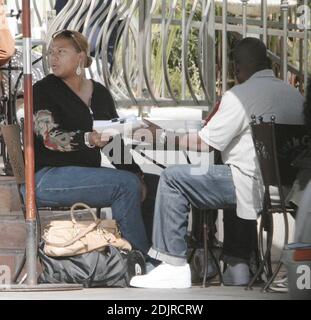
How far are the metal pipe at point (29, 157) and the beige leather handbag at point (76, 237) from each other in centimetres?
13

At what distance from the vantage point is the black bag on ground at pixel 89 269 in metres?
7.55

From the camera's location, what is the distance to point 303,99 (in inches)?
302

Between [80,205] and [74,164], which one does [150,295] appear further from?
[74,164]

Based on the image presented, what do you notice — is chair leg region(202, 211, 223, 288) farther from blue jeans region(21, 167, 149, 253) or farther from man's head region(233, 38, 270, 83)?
man's head region(233, 38, 270, 83)

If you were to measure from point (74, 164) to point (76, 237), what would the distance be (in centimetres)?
56

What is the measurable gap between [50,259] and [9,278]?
0.48 meters

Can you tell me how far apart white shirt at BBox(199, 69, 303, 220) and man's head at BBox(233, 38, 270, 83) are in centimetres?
15

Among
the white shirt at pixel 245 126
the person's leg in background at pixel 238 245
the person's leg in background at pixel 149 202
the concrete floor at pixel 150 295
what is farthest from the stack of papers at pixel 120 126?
the concrete floor at pixel 150 295

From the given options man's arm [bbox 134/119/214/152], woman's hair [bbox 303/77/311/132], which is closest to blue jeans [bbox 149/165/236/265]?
man's arm [bbox 134/119/214/152]

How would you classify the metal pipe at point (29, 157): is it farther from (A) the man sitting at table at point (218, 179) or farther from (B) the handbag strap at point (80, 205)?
(A) the man sitting at table at point (218, 179)

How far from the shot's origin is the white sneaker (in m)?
7.51

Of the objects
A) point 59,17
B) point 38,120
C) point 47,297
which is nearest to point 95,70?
point 59,17

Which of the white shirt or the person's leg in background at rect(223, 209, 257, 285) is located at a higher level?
the white shirt

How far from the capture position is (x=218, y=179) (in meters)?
7.50
